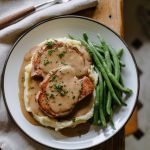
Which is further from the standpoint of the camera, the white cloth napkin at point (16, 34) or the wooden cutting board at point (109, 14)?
the wooden cutting board at point (109, 14)

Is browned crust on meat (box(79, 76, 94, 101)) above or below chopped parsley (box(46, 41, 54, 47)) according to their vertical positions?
below

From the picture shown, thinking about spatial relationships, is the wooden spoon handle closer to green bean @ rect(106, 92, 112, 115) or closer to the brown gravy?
the brown gravy

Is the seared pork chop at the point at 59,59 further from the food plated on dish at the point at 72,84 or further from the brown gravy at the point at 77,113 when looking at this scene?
the brown gravy at the point at 77,113

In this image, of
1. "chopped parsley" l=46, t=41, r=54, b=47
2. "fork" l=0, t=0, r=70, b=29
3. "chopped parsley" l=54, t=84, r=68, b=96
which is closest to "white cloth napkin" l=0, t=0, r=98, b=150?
"fork" l=0, t=0, r=70, b=29

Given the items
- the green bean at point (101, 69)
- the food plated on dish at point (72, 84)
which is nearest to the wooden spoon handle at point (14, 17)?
the food plated on dish at point (72, 84)

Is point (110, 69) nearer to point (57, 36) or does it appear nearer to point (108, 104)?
point (108, 104)

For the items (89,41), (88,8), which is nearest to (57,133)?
(89,41)

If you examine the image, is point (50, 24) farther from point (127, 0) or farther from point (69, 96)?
point (127, 0)
